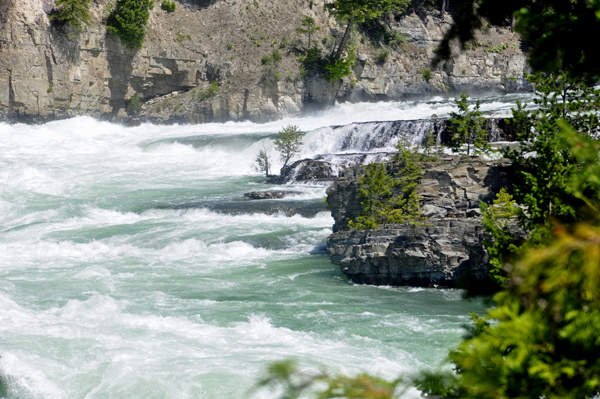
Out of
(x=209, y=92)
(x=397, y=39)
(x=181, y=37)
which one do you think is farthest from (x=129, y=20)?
(x=397, y=39)

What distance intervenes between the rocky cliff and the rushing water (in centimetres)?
1658

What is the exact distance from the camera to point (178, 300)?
1202 cm

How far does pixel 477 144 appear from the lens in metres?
17.0

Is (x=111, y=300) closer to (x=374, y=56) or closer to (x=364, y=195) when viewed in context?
(x=364, y=195)

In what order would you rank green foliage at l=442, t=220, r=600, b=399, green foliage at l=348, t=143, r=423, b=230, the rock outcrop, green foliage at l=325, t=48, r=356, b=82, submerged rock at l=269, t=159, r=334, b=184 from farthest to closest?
green foliage at l=325, t=48, r=356, b=82
submerged rock at l=269, t=159, r=334, b=184
green foliage at l=348, t=143, r=423, b=230
the rock outcrop
green foliage at l=442, t=220, r=600, b=399

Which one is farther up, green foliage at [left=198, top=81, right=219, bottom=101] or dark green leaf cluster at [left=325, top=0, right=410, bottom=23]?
dark green leaf cluster at [left=325, top=0, right=410, bottom=23]

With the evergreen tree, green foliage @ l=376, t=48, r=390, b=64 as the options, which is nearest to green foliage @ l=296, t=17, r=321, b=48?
the evergreen tree

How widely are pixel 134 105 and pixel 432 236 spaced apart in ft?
131

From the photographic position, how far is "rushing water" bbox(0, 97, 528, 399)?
8242 millimetres

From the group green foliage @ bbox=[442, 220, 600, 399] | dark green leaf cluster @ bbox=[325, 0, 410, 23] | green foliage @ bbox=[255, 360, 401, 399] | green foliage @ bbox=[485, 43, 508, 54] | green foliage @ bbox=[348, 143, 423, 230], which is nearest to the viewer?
green foliage @ bbox=[442, 220, 600, 399]

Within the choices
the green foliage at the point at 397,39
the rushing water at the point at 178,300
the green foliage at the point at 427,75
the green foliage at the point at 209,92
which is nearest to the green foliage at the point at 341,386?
the rushing water at the point at 178,300

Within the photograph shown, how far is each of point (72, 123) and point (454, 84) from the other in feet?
106

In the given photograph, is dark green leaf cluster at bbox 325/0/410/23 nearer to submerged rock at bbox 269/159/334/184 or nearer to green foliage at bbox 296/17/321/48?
green foliage at bbox 296/17/321/48

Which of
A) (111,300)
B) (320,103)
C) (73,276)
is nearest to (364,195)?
(111,300)
